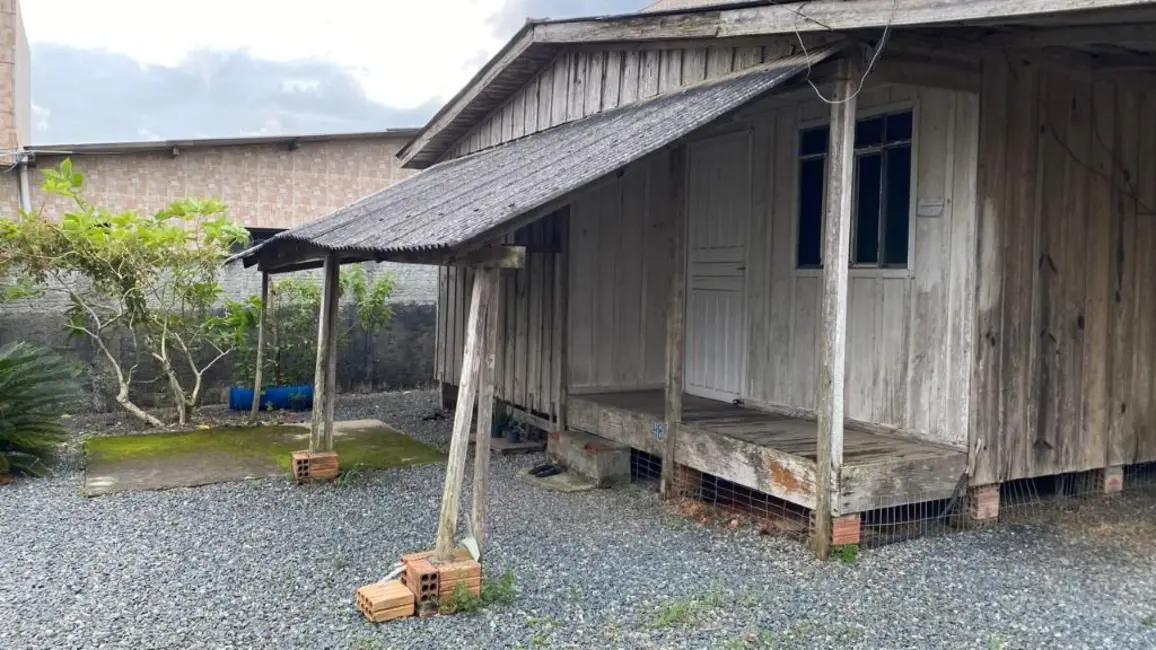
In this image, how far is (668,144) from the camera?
459 cm

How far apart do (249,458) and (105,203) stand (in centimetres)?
635

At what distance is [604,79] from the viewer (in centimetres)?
755

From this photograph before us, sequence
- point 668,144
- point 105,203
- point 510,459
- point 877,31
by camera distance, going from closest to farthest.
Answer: point 668,144 < point 877,31 < point 510,459 < point 105,203

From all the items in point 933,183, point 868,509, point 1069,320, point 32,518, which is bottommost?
point 32,518

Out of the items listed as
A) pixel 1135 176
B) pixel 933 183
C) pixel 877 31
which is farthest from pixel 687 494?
pixel 1135 176

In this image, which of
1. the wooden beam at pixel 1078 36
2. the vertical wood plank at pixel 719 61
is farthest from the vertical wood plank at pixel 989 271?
the vertical wood plank at pixel 719 61

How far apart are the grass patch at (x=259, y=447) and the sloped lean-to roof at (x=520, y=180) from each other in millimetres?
1903

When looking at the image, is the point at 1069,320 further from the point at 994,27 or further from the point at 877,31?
the point at 877,31

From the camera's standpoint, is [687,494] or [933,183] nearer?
[933,183]

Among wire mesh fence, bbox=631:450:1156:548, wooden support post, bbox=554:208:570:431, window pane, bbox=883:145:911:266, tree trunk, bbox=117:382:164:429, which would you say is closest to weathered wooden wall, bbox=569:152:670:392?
wooden support post, bbox=554:208:570:431

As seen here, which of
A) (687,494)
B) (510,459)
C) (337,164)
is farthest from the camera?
(337,164)

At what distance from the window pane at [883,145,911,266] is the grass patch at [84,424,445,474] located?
440 cm

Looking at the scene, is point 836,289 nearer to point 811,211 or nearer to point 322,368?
point 811,211

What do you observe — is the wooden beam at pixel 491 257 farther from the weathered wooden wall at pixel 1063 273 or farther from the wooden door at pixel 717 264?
the wooden door at pixel 717 264
